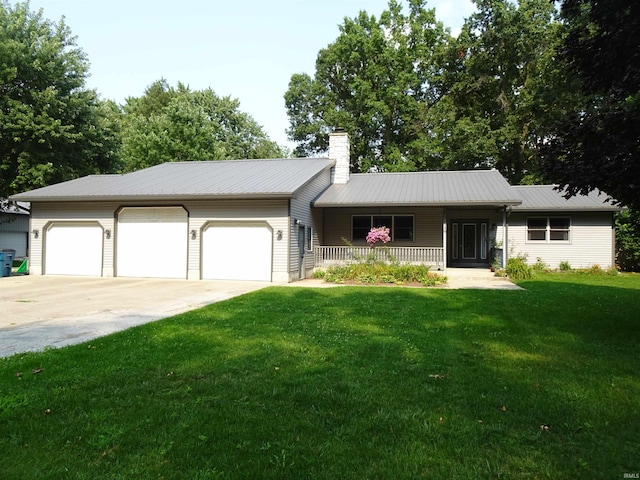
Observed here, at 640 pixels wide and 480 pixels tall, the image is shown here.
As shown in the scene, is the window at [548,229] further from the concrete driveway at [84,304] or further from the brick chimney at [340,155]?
the concrete driveway at [84,304]

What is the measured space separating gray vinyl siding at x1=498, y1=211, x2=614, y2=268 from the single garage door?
13259 millimetres

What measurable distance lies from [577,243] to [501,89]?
15607 mm

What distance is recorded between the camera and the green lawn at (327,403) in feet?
8.44

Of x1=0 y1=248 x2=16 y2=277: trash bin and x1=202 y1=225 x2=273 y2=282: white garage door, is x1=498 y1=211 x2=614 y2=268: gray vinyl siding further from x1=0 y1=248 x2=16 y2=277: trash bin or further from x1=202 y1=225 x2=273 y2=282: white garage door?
x1=0 y1=248 x2=16 y2=277: trash bin

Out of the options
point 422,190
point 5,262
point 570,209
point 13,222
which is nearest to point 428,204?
point 422,190

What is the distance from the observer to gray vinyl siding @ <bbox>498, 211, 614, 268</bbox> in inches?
714

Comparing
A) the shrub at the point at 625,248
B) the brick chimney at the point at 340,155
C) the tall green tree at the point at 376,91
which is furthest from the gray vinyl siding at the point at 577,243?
the tall green tree at the point at 376,91

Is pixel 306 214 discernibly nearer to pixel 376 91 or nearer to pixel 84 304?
pixel 84 304

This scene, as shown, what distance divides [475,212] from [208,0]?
1381 centimetres

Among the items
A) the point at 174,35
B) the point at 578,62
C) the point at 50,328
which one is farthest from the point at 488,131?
the point at 50,328

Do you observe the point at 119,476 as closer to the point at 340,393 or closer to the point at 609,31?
the point at 340,393

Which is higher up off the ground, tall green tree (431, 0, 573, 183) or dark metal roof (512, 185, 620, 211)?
tall green tree (431, 0, 573, 183)

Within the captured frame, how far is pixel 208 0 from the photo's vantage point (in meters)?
10.6

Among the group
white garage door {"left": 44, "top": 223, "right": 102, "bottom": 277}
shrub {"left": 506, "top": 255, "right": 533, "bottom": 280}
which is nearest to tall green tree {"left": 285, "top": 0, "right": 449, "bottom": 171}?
shrub {"left": 506, "top": 255, "right": 533, "bottom": 280}
